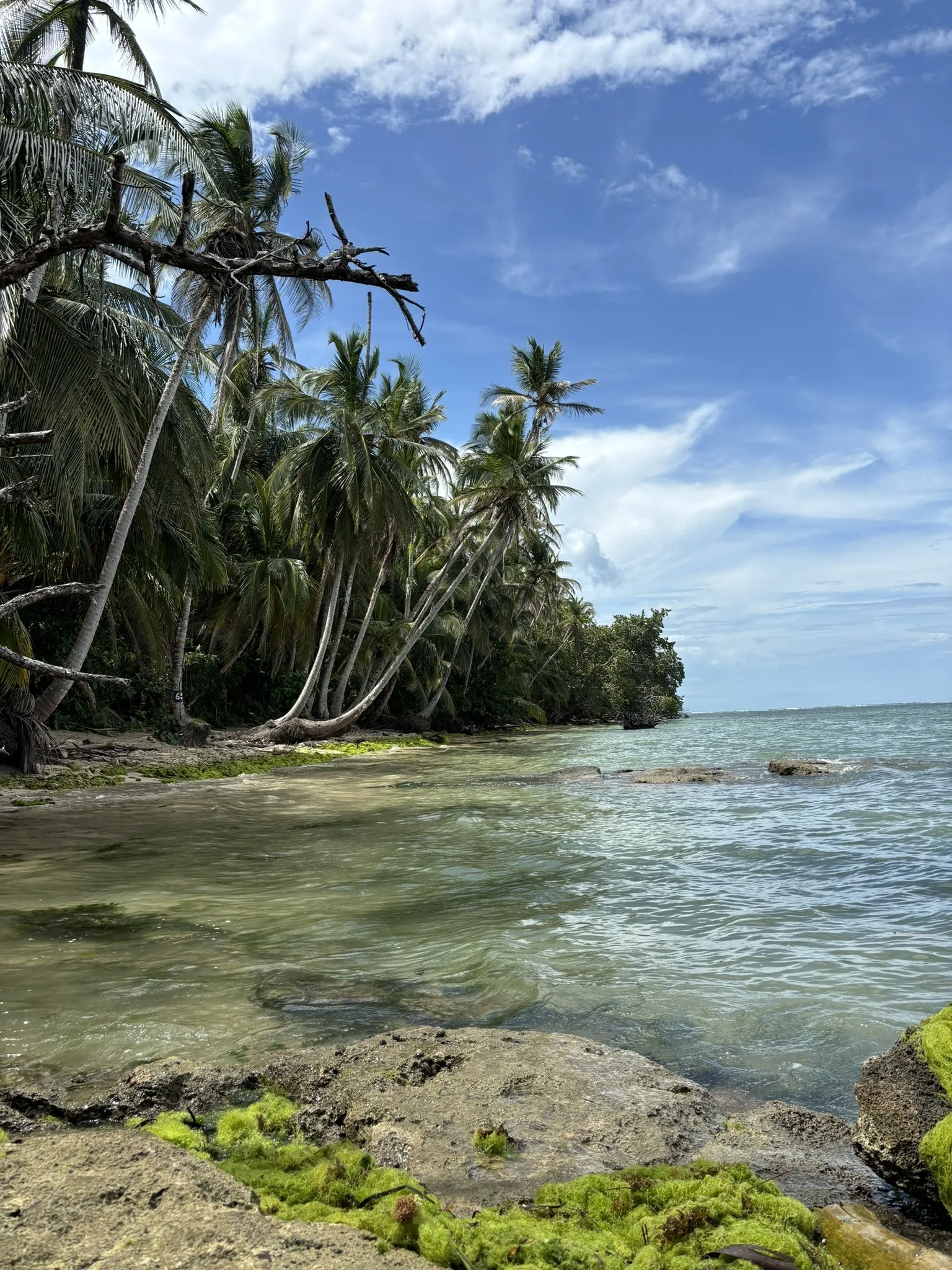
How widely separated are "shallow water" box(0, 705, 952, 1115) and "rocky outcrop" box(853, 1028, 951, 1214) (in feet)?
1.77

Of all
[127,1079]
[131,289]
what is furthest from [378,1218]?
[131,289]

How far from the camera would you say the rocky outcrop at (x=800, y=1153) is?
2652mm

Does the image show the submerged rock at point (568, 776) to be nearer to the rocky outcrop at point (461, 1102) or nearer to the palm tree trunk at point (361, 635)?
the palm tree trunk at point (361, 635)

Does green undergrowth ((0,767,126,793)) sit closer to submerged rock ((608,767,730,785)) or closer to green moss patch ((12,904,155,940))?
green moss patch ((12,904,155,940))

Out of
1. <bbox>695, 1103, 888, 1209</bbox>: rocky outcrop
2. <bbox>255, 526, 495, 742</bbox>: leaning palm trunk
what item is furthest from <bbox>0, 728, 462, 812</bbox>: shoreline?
<bbox>695, 1103, 888, 1209</bbox>: rocky outcrop

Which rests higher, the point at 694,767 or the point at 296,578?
the point at 296,578

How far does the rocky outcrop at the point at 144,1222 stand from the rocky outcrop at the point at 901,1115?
5.30ft

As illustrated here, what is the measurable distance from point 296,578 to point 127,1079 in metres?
21.4

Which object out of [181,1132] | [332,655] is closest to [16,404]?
[181,1132]

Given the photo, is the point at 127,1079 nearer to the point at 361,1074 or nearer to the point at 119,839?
the point at 361,1074

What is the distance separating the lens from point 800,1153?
9.37ft

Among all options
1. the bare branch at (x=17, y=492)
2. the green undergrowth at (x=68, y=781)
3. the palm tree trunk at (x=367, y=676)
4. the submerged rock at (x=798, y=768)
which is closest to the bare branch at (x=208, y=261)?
the bare branch at (x=17, y=492)

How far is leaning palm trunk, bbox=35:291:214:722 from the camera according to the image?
13.2m

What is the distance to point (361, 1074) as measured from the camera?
10.8ft
